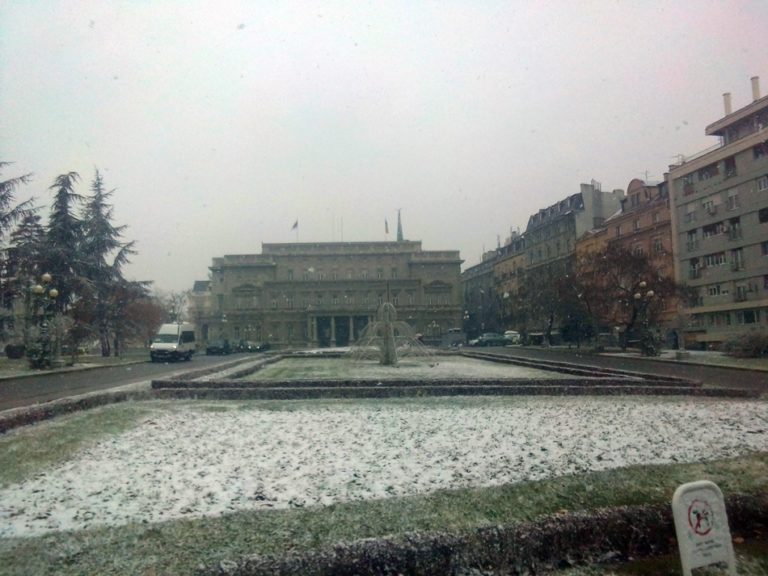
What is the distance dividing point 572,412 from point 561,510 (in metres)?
5.64

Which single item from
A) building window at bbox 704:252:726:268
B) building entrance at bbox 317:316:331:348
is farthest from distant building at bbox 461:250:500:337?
building window at bbox 704:252:726:268

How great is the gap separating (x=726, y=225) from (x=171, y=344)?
42708 millimetres

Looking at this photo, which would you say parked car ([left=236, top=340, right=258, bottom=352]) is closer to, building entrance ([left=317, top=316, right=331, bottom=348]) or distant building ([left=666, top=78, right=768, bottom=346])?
building entrance ([left=317, top=316, right=331, bottom=348])

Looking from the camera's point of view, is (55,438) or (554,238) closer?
(55,438)

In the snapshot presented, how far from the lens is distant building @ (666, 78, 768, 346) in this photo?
41.5 metres

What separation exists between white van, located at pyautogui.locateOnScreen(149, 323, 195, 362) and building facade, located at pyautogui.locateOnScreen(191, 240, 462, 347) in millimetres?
43397

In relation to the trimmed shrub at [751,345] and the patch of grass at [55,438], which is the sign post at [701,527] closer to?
Result: the patch of grass at [55,438]

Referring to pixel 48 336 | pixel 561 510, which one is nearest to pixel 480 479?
pixel 561 510

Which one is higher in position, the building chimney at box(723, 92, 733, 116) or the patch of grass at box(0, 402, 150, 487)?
the building chimney at box(723, 92, 733, 116)

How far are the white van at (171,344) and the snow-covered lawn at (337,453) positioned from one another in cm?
2825

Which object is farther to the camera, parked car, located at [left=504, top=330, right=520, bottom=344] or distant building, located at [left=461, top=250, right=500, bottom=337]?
distant building, located at [left=461, top=250, right=500, bottom=337]

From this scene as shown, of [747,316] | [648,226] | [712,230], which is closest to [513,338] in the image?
[648,226]

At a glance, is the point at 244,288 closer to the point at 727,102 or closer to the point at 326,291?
the point at 326,291

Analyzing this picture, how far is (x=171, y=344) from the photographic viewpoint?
123ft
